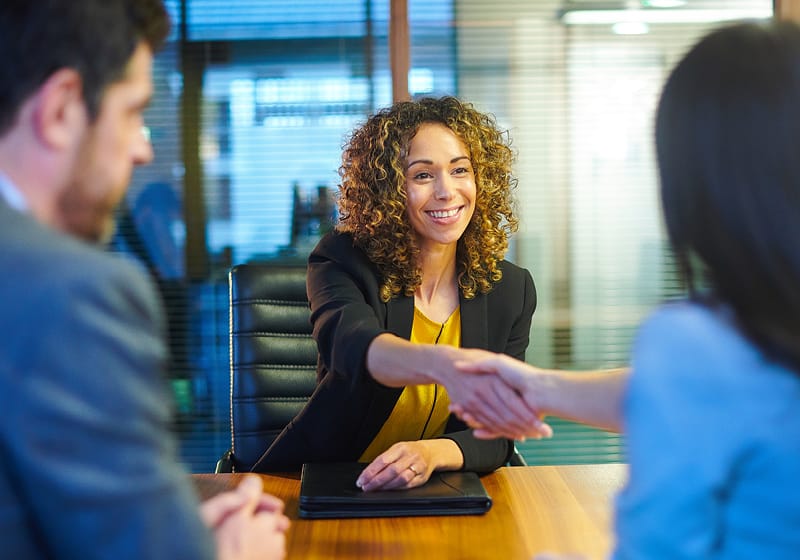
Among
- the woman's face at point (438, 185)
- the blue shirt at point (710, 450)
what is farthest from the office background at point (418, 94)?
the blue shirt at point (710, 450)

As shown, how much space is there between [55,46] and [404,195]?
1.39 meters

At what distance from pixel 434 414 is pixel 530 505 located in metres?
0.55

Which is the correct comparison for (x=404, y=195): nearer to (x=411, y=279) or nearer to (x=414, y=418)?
(x=411, y=279)

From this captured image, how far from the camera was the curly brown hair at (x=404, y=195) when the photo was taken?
2188mm

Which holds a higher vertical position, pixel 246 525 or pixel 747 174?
pixel 747 174

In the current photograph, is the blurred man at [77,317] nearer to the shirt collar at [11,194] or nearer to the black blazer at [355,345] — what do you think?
the shirt collar at [11,194]

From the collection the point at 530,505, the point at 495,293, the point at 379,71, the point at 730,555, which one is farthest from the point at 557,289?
the point at 730,555

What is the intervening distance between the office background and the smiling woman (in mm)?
1274

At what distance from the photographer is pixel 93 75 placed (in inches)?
36.5

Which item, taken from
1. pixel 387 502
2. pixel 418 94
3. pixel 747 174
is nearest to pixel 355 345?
pixel 387 502

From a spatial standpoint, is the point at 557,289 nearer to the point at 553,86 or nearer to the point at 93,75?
the point at 553,86

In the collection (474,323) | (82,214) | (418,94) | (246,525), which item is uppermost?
(418,94)

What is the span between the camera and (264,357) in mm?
2355

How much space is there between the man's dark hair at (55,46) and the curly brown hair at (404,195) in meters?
1.26
